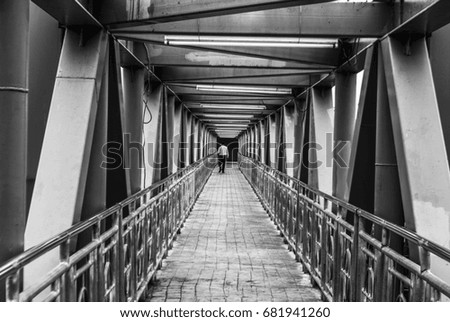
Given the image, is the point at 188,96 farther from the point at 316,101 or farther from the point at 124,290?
the point at 124,290

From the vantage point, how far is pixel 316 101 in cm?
938

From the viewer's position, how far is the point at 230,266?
22.2 feet

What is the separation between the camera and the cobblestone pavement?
5.57m

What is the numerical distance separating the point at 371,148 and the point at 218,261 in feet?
8.09

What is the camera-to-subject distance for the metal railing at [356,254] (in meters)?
2.71

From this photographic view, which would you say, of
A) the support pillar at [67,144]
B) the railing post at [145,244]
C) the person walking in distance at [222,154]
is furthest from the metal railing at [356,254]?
the person walking in distance at [222,154]

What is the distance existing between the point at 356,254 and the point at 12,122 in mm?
2515

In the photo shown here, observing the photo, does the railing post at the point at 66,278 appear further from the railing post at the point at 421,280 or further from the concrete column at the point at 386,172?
the concrete column at the point at 386,172

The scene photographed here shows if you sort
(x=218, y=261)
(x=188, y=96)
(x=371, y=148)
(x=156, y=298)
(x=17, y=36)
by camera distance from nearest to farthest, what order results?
1. (x=17, y=36)
2. (x=156, y=298)
3. (x=371, y=148)
4. (x=218, y=261)
5. (x=188, y=96)

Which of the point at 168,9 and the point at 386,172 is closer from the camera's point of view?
the point at 168,9

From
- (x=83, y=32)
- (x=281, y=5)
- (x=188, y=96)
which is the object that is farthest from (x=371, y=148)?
(x=188, y=96)

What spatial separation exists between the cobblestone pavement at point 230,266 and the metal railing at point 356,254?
0.26 metres

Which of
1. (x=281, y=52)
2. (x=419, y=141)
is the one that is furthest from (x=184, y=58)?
(x=419, y=141)

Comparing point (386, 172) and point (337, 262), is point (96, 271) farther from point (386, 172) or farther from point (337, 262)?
point (386, 172)
